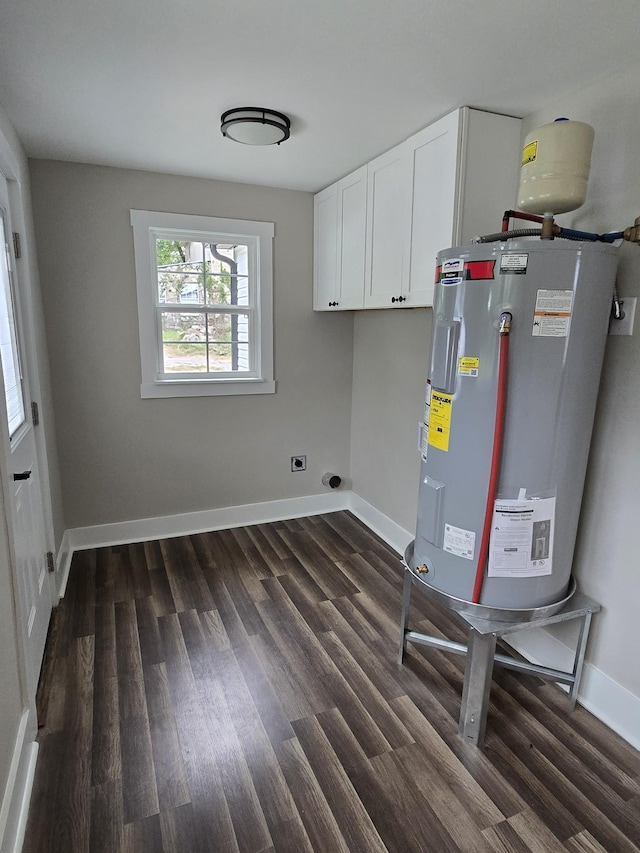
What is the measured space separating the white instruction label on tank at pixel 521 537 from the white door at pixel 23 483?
5.41 ft

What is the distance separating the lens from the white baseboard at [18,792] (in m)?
1.33

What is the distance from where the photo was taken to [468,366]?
1.67 metres

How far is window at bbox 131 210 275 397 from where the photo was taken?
311 cm

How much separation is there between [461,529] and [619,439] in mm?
696

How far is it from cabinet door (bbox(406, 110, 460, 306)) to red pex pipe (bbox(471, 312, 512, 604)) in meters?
0.72

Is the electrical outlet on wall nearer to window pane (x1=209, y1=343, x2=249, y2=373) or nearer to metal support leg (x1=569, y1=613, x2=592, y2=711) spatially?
metal support leg (x1=569, y1=613, x2=592, y2=711)

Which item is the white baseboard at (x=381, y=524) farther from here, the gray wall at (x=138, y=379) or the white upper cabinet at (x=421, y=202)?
the white upper cabinet at (x=421, y=202)

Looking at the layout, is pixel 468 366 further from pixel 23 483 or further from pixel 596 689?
pixel 23 483

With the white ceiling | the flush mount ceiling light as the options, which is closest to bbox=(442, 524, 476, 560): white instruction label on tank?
the white ceiling

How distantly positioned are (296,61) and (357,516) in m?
2.90

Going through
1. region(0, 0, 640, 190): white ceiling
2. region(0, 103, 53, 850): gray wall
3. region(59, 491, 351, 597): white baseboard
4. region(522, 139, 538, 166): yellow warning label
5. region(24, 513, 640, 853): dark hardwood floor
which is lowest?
region(24, 513, 640, 853): dark hardwood floor

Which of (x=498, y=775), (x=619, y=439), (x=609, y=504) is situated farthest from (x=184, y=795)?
(x=619, y=439)

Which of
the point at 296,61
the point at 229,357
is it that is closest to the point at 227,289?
the point at 229,357

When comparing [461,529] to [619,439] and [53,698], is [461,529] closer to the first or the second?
[619,439]
